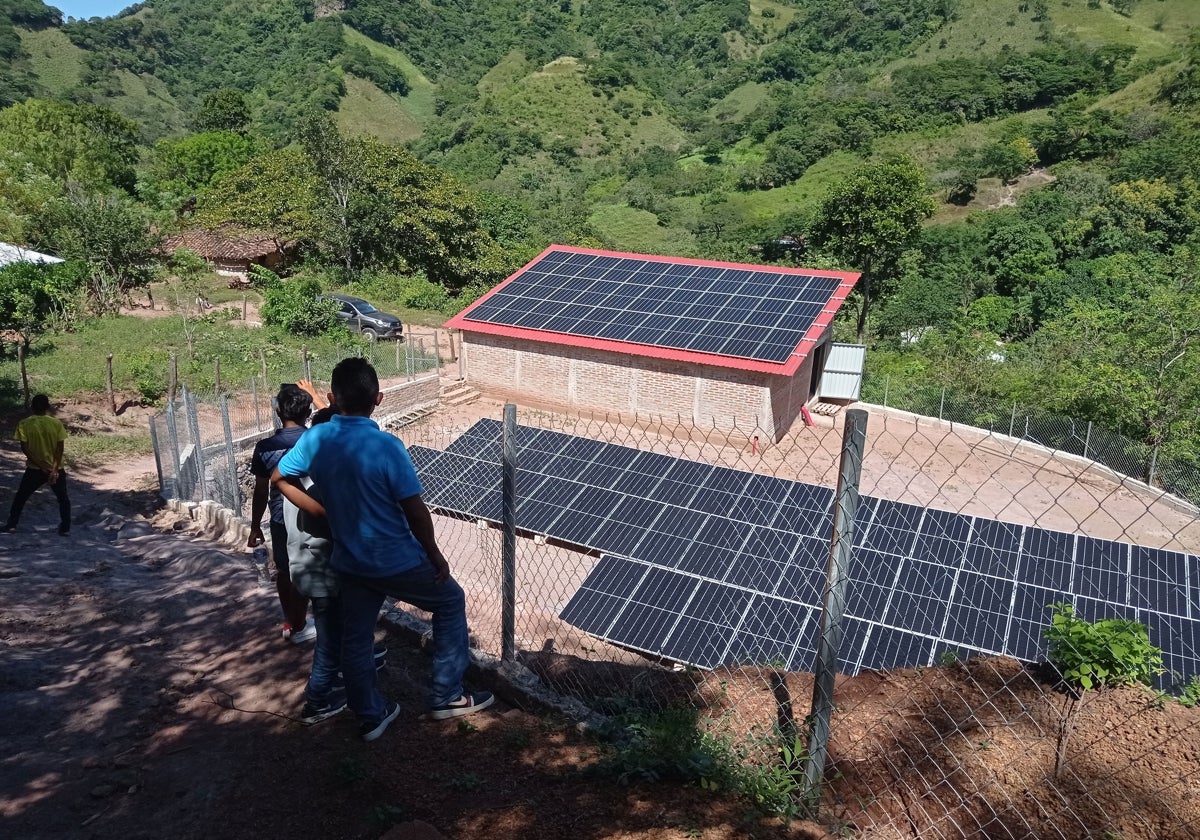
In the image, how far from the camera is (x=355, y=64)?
89250mm

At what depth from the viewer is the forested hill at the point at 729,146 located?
2803cm

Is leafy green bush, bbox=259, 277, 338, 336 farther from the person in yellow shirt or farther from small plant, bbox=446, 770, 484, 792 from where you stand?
small plant, bbox=446, 770, 484, 792

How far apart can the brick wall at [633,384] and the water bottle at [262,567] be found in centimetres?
1080

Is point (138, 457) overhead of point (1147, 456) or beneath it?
overhead

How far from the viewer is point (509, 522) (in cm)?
424

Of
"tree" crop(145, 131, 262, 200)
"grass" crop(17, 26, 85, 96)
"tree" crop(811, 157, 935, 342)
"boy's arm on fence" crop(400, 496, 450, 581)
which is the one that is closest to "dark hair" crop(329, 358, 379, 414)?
"boy's arm on fence" crop(400, 496, 450, 581)

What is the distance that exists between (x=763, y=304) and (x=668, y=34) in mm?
100911

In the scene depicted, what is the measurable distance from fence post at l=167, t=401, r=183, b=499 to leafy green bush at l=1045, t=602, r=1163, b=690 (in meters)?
10.3

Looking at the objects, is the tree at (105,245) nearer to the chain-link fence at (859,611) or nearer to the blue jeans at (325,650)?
the chain-link fence at (859,611)

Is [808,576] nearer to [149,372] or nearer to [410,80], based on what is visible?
[149,372]

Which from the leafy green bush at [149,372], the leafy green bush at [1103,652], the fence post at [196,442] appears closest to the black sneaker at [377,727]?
the leafy green bush at [1103,652]

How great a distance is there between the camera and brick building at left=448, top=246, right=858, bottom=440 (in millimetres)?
17156

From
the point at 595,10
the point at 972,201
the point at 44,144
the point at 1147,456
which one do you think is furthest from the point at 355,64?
the point at 1147,456

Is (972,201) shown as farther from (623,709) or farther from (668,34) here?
(668,34)
